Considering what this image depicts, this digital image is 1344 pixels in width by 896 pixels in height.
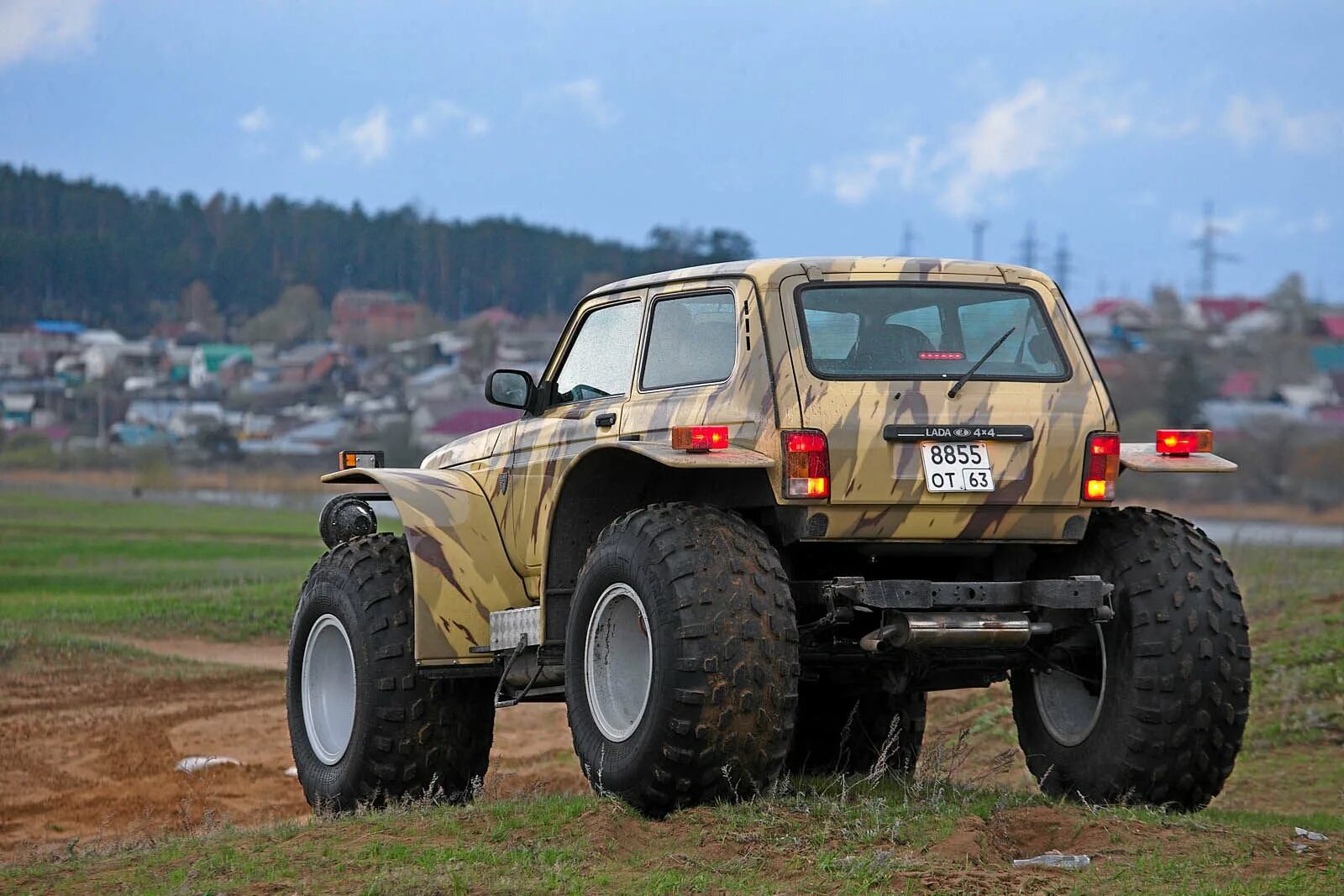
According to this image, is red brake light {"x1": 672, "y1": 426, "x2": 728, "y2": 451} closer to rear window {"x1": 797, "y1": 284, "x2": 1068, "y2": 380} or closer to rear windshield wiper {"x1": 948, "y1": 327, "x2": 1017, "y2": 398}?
rear window {"x1": 797, "y1": 284, "x2": 1068, "y2": 380}

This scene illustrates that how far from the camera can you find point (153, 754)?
12.2m

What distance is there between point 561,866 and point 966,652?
2.11 metres

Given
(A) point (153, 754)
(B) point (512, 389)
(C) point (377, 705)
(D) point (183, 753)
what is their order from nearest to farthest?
(B) point (512, 389), (C) point (377, 705), (A) point (153, 754), (D) point (183, 753)

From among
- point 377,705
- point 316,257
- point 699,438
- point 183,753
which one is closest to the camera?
point 699,438

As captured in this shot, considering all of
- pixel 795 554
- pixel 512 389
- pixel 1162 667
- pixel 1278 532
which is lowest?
pixel 1278 532

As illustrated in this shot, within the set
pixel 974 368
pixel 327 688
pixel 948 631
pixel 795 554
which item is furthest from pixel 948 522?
pixel 327 688

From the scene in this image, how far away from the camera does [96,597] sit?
73.4 feet

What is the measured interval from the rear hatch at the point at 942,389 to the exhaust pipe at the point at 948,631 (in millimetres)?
449

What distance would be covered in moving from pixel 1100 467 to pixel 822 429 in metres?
1.21

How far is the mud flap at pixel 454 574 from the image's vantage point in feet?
27.7

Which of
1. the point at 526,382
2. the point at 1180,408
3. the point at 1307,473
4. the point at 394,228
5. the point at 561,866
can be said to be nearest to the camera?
the point at 561,866

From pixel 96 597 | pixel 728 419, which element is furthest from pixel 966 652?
Result: pixel 96 597

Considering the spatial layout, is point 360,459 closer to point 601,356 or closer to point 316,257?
point 601,356

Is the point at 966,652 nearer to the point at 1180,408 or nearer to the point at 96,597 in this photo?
the point at 96,597
